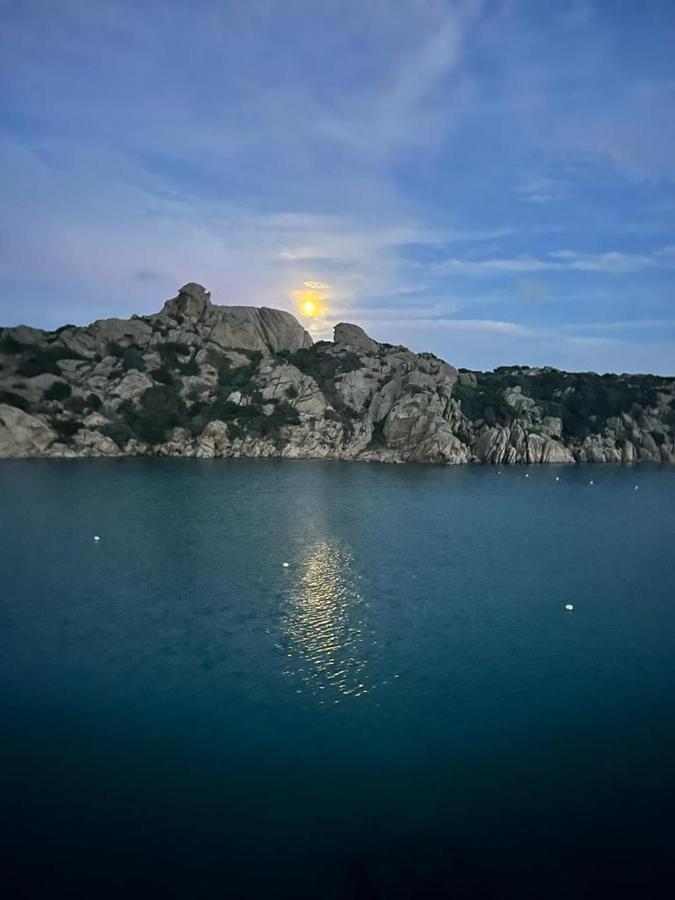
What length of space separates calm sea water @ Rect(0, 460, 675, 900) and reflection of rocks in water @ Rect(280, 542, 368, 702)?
0.18 meters

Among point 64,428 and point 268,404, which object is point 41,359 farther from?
point 268,404

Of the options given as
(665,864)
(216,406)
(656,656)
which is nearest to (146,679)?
(665,864)

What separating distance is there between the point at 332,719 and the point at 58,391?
140922 mm

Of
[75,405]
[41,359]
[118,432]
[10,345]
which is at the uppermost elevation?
[10,345]

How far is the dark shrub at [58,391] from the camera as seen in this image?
14425cm

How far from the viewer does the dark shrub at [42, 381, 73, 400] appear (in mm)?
144250

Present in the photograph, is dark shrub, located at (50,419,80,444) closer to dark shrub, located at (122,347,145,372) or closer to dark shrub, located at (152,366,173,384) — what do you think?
dark shrub, located at (122,347,145,372)

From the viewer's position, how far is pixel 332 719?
2542 cm

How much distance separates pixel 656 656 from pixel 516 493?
2723 inches

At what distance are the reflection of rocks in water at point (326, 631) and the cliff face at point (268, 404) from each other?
4153 inches

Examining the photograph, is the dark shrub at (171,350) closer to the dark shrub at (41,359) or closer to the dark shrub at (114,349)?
the dark shrub at (114,349)

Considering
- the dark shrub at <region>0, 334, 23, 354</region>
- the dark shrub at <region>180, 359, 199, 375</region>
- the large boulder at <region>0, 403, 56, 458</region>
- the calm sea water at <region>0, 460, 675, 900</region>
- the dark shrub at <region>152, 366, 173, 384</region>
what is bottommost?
the calm sea water at <region>0, 460, 675, 900</region>

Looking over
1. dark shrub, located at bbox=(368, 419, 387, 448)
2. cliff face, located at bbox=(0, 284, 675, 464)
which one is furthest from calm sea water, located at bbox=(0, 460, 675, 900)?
dark shrub, located at bbox=(368, 419, 387, 448)

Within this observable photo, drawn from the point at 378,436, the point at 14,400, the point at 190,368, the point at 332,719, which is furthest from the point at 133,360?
the point at 332,719
